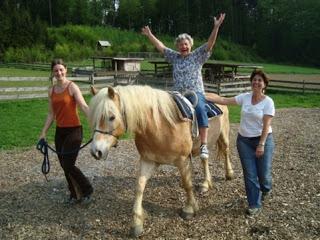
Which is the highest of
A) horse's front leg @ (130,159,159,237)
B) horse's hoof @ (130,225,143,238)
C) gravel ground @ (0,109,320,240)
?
horse's front leg @ (130,159,159,237)

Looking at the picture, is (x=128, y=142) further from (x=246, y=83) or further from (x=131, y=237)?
(x=246, y=83)

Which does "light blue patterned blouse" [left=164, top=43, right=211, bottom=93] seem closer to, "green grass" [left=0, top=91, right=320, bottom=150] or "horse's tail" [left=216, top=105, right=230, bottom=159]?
"horse's tail" [left=216, top=105, right=230, bottom=159]

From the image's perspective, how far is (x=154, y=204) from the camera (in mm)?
5305

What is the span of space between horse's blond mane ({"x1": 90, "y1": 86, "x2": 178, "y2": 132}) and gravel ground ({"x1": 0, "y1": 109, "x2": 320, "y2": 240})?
1228 millimetres

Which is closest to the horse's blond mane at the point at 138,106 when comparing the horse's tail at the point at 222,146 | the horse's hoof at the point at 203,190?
the horse's hoof at the point at 203,190

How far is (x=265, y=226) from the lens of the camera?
177 inches

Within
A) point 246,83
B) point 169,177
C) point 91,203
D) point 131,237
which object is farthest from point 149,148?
point 246,83

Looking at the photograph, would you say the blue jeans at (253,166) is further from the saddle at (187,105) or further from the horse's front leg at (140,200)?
the horse's front leg at (140,200)

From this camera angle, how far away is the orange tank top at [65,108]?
490 cm

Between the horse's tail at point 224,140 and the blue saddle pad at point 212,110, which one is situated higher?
the blue saddle pad at point 212,110

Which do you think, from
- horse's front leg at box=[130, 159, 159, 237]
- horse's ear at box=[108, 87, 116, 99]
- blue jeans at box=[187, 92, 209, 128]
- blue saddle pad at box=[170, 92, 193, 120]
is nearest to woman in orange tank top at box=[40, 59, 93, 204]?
horse's ear at box=[108, 87, 116, 99]

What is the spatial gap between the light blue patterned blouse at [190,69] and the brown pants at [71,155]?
4.67 feet

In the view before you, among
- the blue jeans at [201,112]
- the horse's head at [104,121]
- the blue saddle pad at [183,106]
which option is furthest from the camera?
the blue jeans at [201,112]

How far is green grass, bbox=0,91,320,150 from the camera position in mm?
9539
